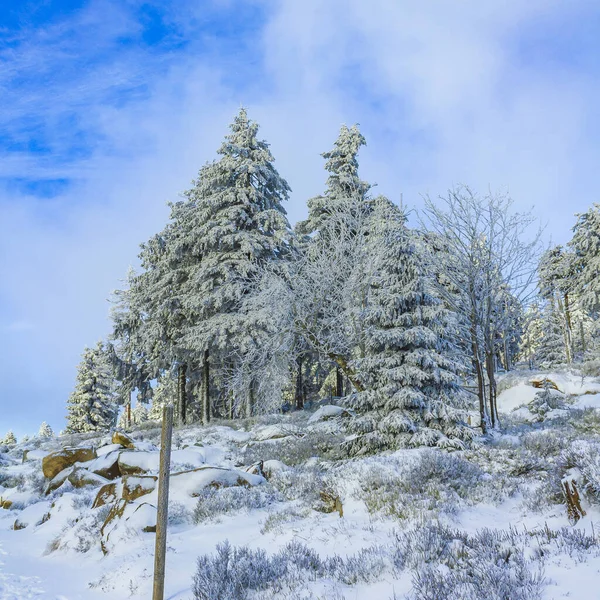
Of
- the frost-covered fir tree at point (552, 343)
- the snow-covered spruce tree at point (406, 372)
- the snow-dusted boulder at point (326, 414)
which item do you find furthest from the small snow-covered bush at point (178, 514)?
the frost-covered fir tree at point (552, 343)

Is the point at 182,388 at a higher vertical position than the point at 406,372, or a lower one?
lower

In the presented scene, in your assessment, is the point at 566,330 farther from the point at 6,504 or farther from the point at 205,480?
the point at 6,504

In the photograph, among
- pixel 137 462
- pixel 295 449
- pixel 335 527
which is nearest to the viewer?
pixel 335 527

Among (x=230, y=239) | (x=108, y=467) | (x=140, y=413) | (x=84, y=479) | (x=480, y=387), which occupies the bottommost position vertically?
(x=140, y=413)

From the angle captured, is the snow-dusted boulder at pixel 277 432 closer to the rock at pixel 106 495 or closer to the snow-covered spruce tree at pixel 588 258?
the rock at pixel 106 495

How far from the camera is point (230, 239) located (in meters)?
22.0

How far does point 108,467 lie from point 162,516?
8049 mm

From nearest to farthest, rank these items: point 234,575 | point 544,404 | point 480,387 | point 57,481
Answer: point 234,575 → point 57,481 → point 480,387 → point 544,404

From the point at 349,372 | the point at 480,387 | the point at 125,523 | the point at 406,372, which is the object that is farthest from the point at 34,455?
the point at 480,387

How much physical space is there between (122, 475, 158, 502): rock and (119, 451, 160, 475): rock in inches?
81.0

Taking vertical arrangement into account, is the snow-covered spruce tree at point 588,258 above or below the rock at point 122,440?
above

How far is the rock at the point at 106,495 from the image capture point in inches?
369

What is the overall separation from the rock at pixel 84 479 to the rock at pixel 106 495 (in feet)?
6.48

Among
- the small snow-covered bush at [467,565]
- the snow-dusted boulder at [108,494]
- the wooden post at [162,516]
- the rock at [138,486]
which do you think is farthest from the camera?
the snow-dusted boulder at [108,494]
